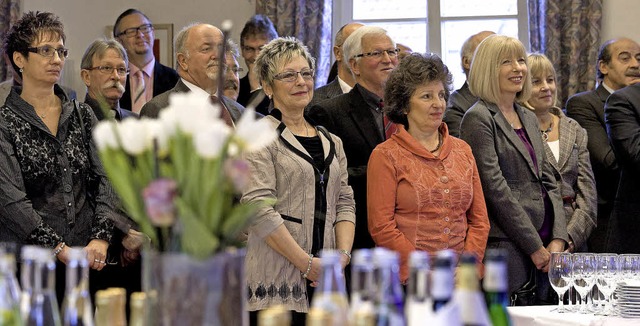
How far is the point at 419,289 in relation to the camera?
156 cm

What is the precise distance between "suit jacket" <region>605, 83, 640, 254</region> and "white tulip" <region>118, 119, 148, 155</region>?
145 inches

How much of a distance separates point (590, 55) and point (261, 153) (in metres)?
3.65

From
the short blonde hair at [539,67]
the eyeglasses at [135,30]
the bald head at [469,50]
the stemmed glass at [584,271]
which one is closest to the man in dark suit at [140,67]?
the eyeglasses at [135,30]

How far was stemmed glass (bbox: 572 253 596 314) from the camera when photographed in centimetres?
317

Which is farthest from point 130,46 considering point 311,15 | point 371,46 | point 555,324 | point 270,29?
point 555,324

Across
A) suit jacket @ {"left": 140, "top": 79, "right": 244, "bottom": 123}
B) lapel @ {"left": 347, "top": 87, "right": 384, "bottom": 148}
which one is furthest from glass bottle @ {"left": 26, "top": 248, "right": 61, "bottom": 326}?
lapel @ {"left": 347, "top": 87, "right": 384, "bottom": 148}

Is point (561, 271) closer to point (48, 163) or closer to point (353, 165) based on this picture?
point (353, 165)

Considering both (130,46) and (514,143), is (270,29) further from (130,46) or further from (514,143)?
(514,143)

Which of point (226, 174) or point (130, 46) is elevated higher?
point (130, 46)

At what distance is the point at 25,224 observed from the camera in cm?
384

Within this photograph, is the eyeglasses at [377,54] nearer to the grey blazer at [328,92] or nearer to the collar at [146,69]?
the grey blazer at [328,92]

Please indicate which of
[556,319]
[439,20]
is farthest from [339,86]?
[439,20]

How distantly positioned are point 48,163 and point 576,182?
2558 millimetres

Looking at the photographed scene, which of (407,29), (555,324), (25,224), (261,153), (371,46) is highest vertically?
(407,29)
